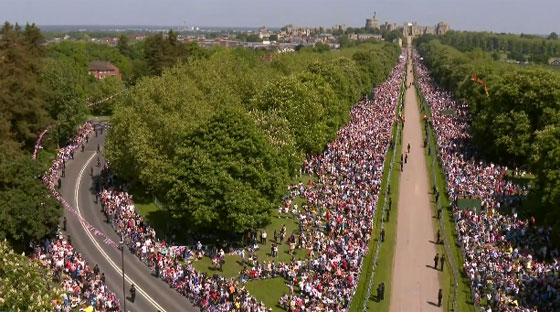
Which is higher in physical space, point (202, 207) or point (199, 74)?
point (199, 74)

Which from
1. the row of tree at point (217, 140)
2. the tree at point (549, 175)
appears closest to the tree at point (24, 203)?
the row of tree at point (217, 140)

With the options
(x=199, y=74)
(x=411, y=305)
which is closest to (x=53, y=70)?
(x=199, y=74)

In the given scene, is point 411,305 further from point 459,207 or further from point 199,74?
point 199,74

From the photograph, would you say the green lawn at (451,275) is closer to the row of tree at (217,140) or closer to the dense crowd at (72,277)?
the row of tree at (217,140)

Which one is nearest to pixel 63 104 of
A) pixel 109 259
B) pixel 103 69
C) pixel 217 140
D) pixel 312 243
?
pixel 217 140

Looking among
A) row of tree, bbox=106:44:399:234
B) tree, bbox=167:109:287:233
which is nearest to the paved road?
row of tree, bbox=106:44:399:234

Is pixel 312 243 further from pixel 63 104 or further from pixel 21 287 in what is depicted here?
pixel 63 104

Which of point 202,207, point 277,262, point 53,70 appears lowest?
point 277,262
